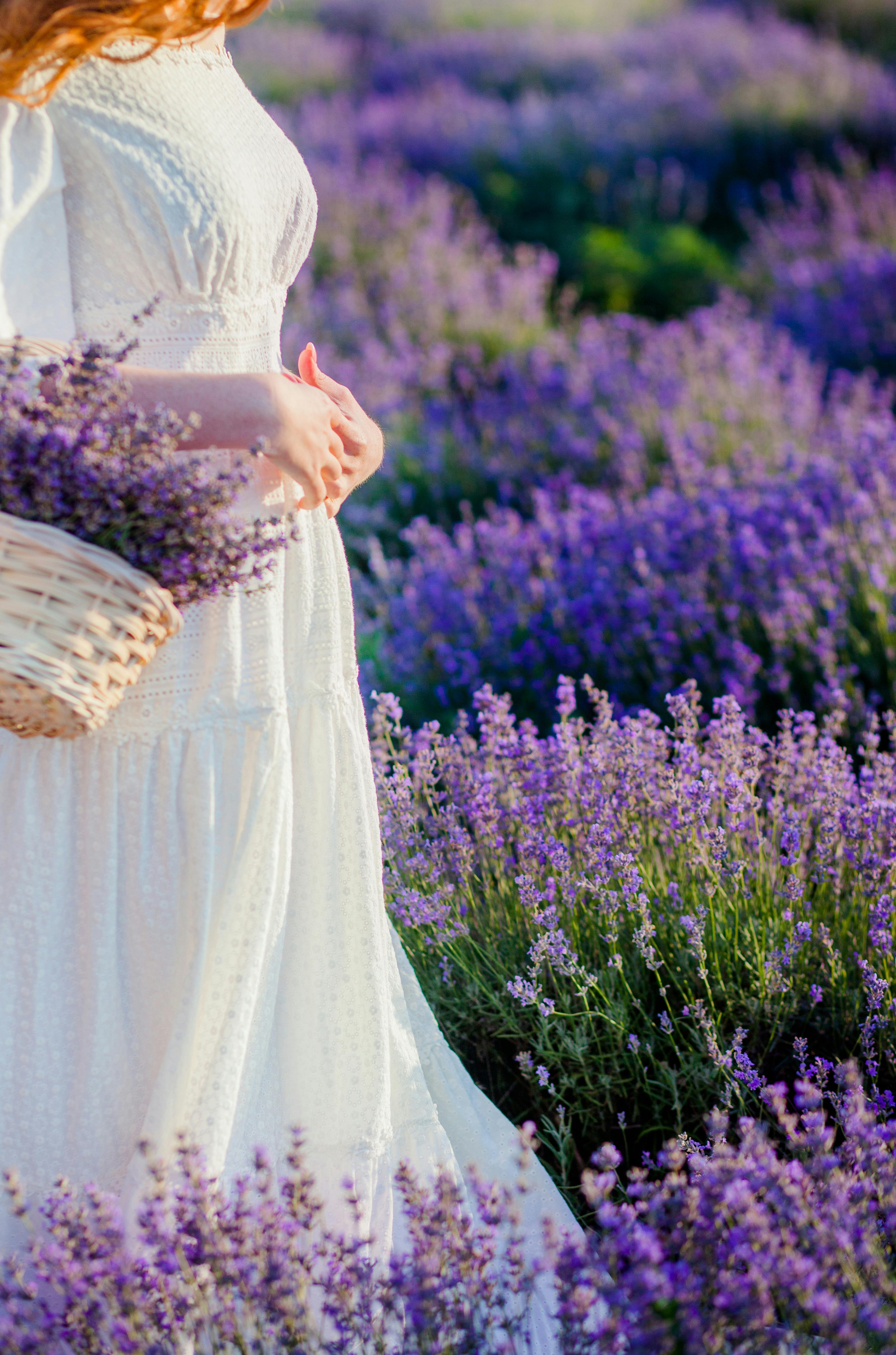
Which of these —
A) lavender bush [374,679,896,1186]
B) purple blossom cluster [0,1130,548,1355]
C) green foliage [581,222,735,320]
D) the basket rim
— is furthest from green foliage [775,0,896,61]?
purple blossom cluster [0,1130,548,1355]

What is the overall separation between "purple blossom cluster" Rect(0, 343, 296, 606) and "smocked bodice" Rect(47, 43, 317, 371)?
0.60 ft

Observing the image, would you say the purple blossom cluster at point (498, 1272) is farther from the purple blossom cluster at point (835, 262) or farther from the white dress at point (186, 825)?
the purple blossom cluster at point (835, 262)

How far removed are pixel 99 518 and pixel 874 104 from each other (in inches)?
394

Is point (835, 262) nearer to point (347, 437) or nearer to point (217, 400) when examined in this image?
point (347, 437)

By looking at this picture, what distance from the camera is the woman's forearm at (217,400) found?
1.23m

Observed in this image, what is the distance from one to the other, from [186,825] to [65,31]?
87cm

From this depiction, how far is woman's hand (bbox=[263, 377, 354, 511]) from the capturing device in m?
1.28

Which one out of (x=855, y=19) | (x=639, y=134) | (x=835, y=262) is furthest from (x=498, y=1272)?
(x=855, y=19)

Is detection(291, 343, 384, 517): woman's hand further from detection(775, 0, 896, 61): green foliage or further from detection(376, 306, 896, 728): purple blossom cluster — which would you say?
detection(775, 0, 896, 61): green foliage

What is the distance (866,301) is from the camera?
5.70m

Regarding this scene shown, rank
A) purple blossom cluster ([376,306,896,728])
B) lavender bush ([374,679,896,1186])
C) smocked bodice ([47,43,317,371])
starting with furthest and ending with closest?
purple blossom cluster ([376,306,896,728])
lavender bush ([374,679,896,1186])
smocked bodice ([47,43,317,371])

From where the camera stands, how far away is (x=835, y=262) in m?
6.68

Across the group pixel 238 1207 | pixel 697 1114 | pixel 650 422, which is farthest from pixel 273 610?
pixel 650 422

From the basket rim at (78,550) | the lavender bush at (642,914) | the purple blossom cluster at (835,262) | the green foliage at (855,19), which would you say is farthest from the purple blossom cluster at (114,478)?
the green foliage at (855,19)
